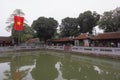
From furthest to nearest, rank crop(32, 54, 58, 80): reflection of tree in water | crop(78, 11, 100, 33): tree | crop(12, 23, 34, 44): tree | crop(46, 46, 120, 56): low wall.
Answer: crop(78, 11, 100, 33): tree
crop(12, 23, 34, 44): tree
crop(46, 46, 120, 56): low wall
crop(32, 54, 58, 80): reflection of tree in water

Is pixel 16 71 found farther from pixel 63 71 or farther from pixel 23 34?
pixel 23 34

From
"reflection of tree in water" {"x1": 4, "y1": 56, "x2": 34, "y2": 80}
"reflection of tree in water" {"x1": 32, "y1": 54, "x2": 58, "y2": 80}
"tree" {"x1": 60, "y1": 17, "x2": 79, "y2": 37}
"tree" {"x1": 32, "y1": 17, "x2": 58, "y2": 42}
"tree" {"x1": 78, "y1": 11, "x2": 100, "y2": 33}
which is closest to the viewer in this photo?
"reflection of tree in water" {"x1": 32, "y1": 54, "x2": 58, "y2": 80}

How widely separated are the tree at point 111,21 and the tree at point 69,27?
8857 millimetres

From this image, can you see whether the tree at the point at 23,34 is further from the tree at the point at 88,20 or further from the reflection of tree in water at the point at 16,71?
the reflection of tree in water at the point at 16,71

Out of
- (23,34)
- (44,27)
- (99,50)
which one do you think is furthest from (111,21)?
(23,34)

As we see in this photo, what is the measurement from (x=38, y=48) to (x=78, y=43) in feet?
29.3

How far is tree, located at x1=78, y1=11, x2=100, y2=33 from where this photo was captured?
31.9m

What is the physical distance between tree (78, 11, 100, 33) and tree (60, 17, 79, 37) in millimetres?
2035

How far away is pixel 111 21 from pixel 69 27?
40.3 ft

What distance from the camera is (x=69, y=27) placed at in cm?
3531

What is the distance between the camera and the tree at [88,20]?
1255 inches

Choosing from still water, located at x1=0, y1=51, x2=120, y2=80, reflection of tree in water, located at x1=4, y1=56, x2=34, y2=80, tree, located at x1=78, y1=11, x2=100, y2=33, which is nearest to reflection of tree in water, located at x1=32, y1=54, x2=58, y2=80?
still water, located at x1=0, y1=51, x2=120, y2=80

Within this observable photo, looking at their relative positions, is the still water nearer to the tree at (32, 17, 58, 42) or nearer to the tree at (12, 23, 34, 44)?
the tree at (12, 23, 34, 44)

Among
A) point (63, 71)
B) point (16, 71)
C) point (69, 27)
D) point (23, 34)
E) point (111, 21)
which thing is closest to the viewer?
point (63, 71)
